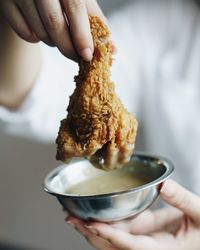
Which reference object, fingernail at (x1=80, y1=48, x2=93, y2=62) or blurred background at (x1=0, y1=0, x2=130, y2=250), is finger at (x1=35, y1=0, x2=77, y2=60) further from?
blurred background at (x1=0, y1=0, x2=130, y2=250)

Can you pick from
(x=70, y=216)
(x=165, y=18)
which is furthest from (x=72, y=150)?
(x=165, y=18)

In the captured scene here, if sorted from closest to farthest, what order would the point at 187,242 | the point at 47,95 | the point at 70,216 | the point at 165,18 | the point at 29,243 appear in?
the point at 70,216
the point at 187,242
the point at 47,95
the point at 165,18
the point at 29,243

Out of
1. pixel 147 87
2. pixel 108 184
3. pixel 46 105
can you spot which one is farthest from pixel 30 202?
pixel 108 184

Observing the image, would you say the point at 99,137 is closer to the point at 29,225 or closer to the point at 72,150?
the point at 72,150

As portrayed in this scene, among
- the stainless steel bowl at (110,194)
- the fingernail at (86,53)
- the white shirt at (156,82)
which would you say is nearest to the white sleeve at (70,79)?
the white shirt at (156,82)

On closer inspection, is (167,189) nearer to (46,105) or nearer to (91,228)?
(91,228)

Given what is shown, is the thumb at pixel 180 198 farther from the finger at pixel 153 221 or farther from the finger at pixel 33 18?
the finger at pixel 33 18

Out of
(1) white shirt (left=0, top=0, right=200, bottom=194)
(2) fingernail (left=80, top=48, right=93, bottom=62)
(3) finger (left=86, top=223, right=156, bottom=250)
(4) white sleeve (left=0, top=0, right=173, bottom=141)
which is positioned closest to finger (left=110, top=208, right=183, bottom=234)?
(3) finger (left=86, top=223, right=156, bottom=250)
